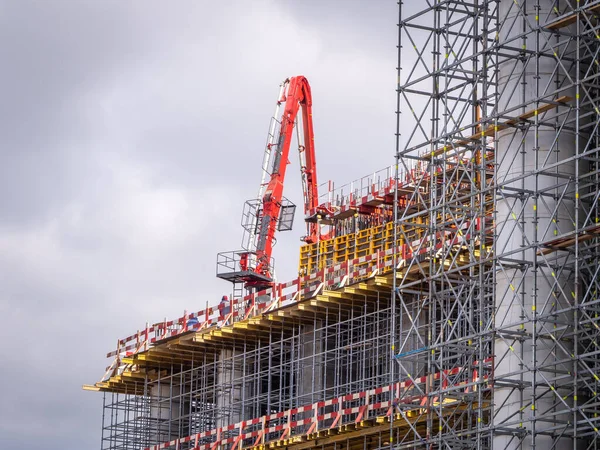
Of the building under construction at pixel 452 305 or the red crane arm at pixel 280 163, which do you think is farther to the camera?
the red crane arm at pixel 280 163

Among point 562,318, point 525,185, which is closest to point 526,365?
→ point 562,318

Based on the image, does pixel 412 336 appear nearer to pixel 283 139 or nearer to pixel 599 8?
pixel 599 8

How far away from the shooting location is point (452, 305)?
62.2 m

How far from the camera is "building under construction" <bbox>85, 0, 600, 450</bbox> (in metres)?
51.0

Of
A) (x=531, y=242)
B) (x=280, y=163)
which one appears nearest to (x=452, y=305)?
(x=531, y=242)

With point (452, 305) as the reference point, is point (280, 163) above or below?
above

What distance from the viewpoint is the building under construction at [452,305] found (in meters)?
51.0

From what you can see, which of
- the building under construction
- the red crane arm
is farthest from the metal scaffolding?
the red crane arm

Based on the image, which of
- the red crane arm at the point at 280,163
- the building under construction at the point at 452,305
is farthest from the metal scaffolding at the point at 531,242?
the red crane arm at the point at 280,163

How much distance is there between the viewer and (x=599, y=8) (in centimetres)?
5125

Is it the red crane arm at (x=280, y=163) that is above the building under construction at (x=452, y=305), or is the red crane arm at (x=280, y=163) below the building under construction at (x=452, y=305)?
above

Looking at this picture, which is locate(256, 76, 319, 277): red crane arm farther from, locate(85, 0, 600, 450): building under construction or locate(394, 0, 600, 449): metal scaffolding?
locate(394, 0, 600, 449): metal scaffolding

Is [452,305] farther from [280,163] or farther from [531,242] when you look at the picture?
[280,163]

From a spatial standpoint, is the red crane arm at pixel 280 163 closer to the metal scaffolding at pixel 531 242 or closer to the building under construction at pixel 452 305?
the building under construction at pixel 452 305
